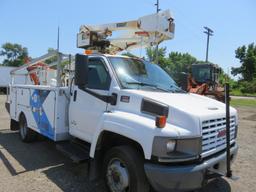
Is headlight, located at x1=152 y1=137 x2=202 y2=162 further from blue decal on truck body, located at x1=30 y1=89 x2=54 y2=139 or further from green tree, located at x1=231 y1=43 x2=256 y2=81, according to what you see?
green tree, located at x1=231 y1=43 x2=256 y2=81

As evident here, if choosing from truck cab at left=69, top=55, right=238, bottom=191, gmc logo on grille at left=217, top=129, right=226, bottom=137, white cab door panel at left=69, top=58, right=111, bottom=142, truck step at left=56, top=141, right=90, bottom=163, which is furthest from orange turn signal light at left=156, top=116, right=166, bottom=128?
truck step at left=56, top=141, right=90, bottom=163

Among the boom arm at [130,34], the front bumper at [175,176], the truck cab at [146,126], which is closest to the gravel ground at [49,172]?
the truck cab at [146,126]

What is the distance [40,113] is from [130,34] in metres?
2.86

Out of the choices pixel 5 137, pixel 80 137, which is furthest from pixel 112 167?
pixel 5 137

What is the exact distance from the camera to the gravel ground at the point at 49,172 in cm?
435

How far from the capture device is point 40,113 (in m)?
5.98

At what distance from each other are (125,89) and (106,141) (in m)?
0.86

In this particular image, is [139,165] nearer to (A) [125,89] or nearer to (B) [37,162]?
(A) [125,89]

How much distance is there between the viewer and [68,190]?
4.21m

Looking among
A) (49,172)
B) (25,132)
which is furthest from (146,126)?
(25,132)

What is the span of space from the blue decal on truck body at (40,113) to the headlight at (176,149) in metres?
Answer: 2.92

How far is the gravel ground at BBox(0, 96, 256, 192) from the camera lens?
14.3ft

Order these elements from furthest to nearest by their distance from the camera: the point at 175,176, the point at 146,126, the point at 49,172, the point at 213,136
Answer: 1. the point at 49,172
2. the point at 213,136
3. the point at 146,126
4. the point at 175,176

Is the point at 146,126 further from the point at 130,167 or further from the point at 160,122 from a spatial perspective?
the point at 130,167
